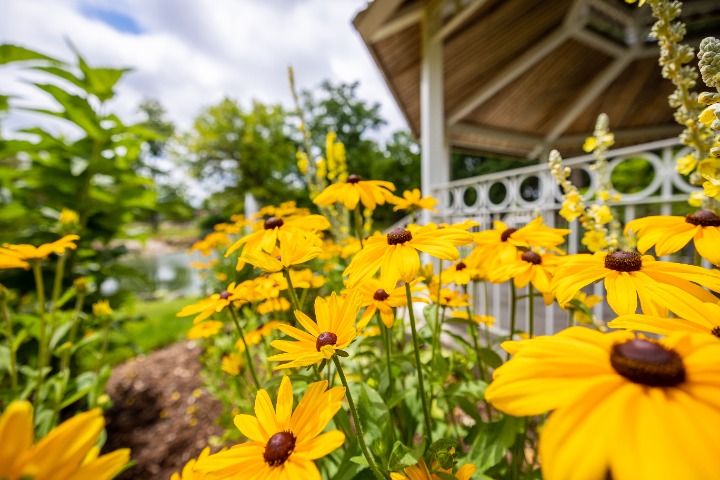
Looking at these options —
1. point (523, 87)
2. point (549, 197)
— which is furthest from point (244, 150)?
point (549, 197)

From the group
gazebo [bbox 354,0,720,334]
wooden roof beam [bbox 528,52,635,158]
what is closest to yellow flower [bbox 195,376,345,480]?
gazebo [bbox 354,0,720,334]

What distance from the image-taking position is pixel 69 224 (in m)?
1.52

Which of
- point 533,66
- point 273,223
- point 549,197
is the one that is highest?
point 533,66

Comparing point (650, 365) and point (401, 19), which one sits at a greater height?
point (401, 19)

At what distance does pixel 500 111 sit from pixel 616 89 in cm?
219

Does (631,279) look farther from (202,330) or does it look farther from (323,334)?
(202,330)

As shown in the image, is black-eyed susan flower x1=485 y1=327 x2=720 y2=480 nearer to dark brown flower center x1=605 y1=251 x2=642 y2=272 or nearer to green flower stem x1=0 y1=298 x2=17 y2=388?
dark brown flower center x1=605 y1=251 x2=642 y2=272

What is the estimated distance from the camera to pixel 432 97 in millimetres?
3244

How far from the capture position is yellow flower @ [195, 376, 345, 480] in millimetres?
410

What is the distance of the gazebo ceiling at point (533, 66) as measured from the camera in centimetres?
333

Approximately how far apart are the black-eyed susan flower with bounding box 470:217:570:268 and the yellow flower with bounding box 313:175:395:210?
0.27m

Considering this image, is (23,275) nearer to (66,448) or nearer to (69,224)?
(69,224)

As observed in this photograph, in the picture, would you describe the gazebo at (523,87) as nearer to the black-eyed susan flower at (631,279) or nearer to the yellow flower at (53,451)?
the black-eyed susan flower at (631,279)

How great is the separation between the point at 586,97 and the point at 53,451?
7030mm
